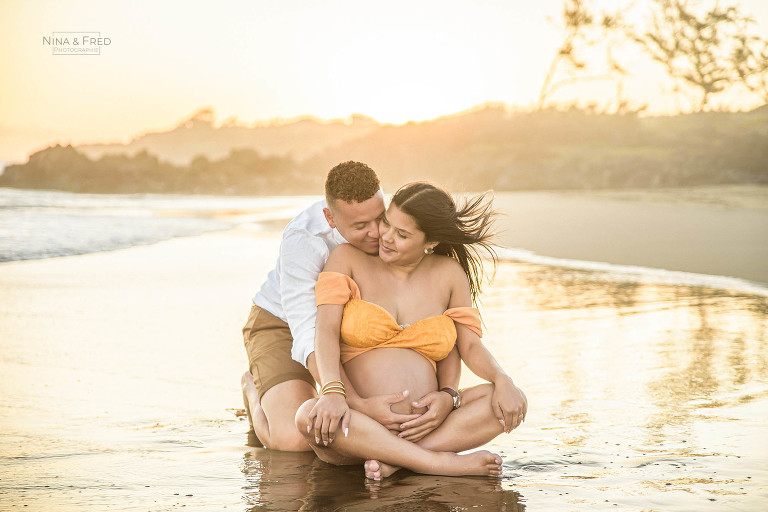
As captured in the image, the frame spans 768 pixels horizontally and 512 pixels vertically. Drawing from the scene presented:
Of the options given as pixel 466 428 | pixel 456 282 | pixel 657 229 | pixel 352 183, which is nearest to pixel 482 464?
pixel 466 428

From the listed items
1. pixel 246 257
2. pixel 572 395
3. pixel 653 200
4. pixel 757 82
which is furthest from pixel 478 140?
pixel 572 395

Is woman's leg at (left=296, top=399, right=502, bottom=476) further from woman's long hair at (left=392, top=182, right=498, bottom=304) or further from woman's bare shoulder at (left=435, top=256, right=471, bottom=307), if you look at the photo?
woman's long hair at (left=392, top=182, right=498, bottom=304)

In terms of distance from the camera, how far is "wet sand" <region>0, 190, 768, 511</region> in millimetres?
3158

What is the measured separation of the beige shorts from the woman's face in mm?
894

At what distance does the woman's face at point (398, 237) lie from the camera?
362cm

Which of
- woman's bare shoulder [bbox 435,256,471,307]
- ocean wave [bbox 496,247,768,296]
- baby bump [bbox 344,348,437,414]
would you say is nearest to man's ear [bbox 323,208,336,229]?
woman's bare shoulder [bbox 435,256,471,307]

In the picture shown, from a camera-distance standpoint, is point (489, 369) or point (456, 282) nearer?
point (489, 369)

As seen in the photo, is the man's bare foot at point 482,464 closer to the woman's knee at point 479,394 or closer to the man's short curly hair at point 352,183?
the woman's knee at point 479,394

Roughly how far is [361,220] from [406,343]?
0.59 m

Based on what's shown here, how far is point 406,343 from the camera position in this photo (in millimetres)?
3662

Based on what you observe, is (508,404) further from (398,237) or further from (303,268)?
(303,268)

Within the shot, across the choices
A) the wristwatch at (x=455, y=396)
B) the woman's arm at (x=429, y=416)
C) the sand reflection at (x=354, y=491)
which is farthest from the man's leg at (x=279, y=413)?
the wristwatch at (x=455, y=396)

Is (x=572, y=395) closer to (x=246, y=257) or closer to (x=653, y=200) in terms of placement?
(x=246, y=257)

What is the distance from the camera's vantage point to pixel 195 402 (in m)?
4.64
